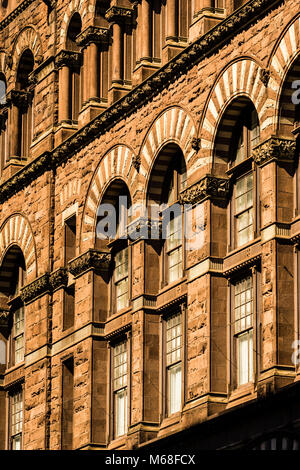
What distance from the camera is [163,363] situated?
148 ft

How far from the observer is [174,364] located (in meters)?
44.7

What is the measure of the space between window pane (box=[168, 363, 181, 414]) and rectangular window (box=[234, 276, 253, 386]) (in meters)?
2.74

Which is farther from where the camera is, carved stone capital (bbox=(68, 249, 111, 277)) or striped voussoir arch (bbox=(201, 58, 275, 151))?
carved stone capital (bbox=(68, 249, 111, 277))

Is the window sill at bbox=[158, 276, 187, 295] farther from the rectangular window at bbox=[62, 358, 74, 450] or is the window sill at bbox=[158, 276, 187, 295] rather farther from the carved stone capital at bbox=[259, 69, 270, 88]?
the carved stone capital at bbox=[259, 69, 270, 88]

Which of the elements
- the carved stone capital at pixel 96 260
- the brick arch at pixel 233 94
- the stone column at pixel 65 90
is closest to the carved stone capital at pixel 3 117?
the stone column at pixel 65 90

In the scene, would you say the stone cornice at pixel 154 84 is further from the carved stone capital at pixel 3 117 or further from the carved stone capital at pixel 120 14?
the carved stone capital at pixel 3 117

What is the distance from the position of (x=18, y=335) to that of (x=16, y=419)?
2.37 m

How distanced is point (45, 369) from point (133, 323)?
4.93m

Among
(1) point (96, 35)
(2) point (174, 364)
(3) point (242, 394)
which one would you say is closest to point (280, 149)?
(3) point (242, 394)

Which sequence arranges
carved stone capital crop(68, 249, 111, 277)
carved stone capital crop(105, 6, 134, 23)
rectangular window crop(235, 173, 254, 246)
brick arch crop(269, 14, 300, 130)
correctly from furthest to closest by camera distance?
carved stone capital crop(105, 6, 134, 23) < carved stone capital crop(68, 249, 111, 277) < rectangular window crop(235, 173, 254, 246) < brick arch crop(269, 14, 300, 130)

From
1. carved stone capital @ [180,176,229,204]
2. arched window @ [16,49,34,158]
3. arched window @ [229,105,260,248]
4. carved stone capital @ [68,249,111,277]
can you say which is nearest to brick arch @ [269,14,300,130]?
arched window @ [229,105,260,248]

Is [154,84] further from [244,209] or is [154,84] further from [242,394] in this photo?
[242,394]

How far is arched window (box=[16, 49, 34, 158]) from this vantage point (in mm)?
54906
